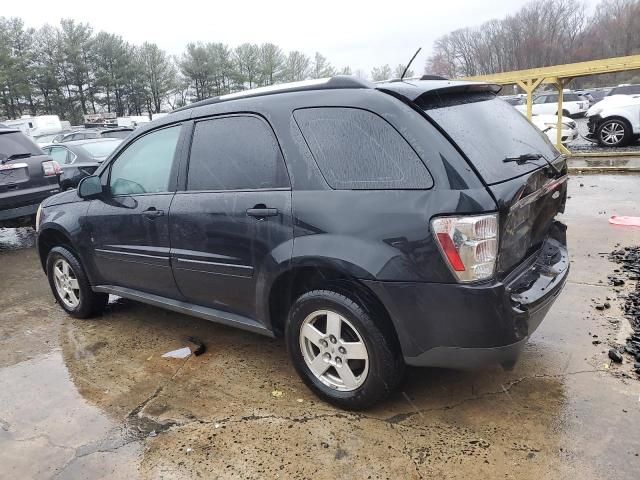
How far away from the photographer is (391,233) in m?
2.52

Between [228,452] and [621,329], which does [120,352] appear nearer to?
[228,452]

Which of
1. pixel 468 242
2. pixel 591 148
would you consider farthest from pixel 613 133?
pixel 468 242

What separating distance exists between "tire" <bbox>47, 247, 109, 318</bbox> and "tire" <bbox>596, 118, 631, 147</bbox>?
556 inches

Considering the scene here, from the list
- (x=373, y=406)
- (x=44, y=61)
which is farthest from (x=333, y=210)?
(x=44, y=61)

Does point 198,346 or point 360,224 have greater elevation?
point 360,224

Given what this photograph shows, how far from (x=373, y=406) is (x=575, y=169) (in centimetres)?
1019

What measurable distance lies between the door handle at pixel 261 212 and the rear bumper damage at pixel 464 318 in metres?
0.75

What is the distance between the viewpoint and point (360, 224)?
8.57 feet

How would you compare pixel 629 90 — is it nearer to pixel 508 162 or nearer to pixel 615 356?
pixel 615 356

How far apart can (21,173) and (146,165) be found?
15.4 feet

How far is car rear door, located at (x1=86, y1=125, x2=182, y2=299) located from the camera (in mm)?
3646

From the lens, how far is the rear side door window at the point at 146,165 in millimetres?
3672

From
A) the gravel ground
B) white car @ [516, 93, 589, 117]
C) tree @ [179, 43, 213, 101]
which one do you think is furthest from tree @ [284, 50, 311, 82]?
the gravel ground

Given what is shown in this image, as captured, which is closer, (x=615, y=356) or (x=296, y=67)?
(x=615, y=356)
